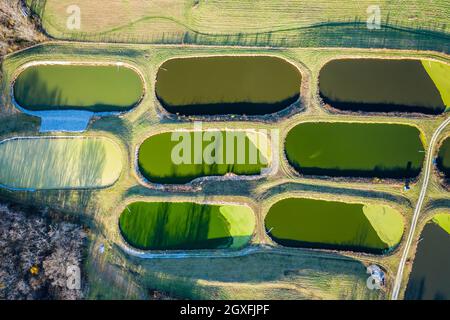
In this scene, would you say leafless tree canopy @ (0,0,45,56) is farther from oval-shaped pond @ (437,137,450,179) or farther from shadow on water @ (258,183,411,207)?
oval-shaped pond @ (437,137,450,179)

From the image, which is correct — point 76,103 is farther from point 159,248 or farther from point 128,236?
point 159,248

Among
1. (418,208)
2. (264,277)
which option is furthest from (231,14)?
(418,208)

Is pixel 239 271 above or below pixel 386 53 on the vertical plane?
below


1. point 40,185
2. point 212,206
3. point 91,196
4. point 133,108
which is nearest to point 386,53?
point 212,206
